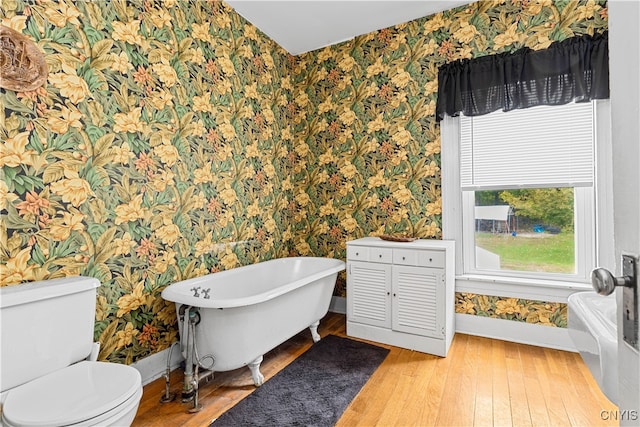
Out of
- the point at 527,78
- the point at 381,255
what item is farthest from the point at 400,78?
the point at 381,255

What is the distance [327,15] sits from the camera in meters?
2.88

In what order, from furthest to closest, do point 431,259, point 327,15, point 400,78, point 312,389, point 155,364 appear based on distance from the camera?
1. point 400,78
2. point 327,15
3. point 431,259
4. point 155,364
5. point 312,389

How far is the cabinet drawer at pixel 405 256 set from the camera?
257cm

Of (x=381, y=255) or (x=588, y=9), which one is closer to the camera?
(x=588, y=9)

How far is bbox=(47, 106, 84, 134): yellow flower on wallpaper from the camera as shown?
1674 millimetres

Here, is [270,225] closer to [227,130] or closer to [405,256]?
[227,130]

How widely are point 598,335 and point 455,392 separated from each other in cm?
132

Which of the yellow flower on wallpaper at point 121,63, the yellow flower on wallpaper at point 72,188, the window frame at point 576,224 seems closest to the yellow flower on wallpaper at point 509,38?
the window frame at point 576,224

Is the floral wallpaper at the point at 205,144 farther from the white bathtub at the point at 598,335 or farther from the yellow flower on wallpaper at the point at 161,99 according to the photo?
the white bathtub at the point at 598,335

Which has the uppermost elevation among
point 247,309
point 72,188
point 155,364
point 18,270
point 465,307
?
point 72,188

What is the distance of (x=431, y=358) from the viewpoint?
242cm

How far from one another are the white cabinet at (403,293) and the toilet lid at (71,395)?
6.03 feet

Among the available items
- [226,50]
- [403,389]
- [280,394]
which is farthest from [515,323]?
[226,50]

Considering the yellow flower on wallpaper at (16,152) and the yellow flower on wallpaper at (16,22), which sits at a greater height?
the yellow flower on wallpaper at (16,22)
